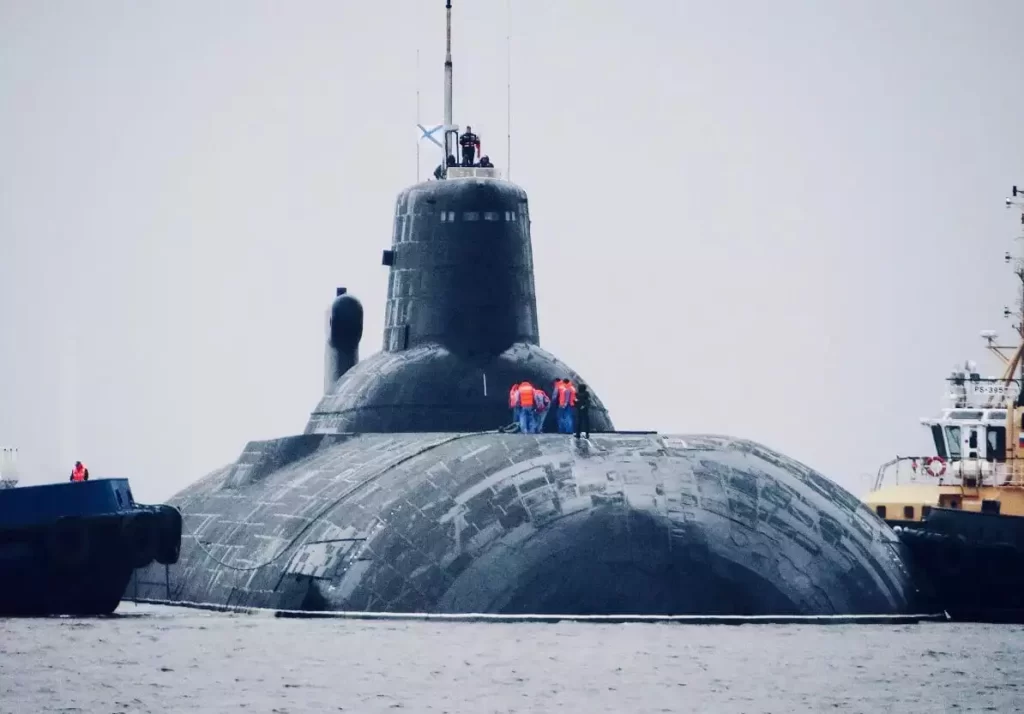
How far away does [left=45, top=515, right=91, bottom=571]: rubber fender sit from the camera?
147 ft

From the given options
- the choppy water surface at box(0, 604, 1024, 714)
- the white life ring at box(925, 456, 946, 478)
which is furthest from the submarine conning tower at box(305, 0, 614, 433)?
the white life ring at box(925, 456, 946, 478)

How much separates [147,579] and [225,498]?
6.68 feet

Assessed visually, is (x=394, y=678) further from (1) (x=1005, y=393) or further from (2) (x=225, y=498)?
(1) (x=1005, y=393)

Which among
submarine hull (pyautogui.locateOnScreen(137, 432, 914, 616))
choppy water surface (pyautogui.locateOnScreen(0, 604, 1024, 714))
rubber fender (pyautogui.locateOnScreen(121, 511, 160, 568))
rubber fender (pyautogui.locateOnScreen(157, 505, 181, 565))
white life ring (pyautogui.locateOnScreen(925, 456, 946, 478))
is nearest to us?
choppy water surface (pyautogui.locateOnScreen(0, 604, 1024, 714))

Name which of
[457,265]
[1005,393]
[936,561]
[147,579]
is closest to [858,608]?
[936,561]

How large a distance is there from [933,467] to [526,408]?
1642 cm

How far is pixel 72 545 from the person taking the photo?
4494cm

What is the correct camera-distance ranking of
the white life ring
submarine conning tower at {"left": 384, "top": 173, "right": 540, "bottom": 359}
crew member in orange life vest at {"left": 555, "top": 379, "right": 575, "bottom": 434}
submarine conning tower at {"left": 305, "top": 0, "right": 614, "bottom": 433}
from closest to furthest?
1. crew member in orange life vest at {"left": 555, "top": 379, "right": 575, "bottom": 434}
2. submarine conning tower at {"left": 305, "top": 0, "right": 614, "bottom": 433}
3. submarine conning tower at {"left": 384, "top": 173, "right": 540, "bottom": 359}
4. the white life ring

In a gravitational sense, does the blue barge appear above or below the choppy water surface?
above

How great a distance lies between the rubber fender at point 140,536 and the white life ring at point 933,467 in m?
20.6

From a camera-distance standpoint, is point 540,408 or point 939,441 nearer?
point 540,408

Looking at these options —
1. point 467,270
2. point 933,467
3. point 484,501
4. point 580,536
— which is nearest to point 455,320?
point 467,270

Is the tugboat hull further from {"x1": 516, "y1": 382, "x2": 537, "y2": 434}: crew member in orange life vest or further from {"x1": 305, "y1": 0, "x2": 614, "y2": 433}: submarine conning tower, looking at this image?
{"x1": 305, "y1": 0, "x2": 614, "y2": 433}: submarine conning tower

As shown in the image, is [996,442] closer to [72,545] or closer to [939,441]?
[939,441]
